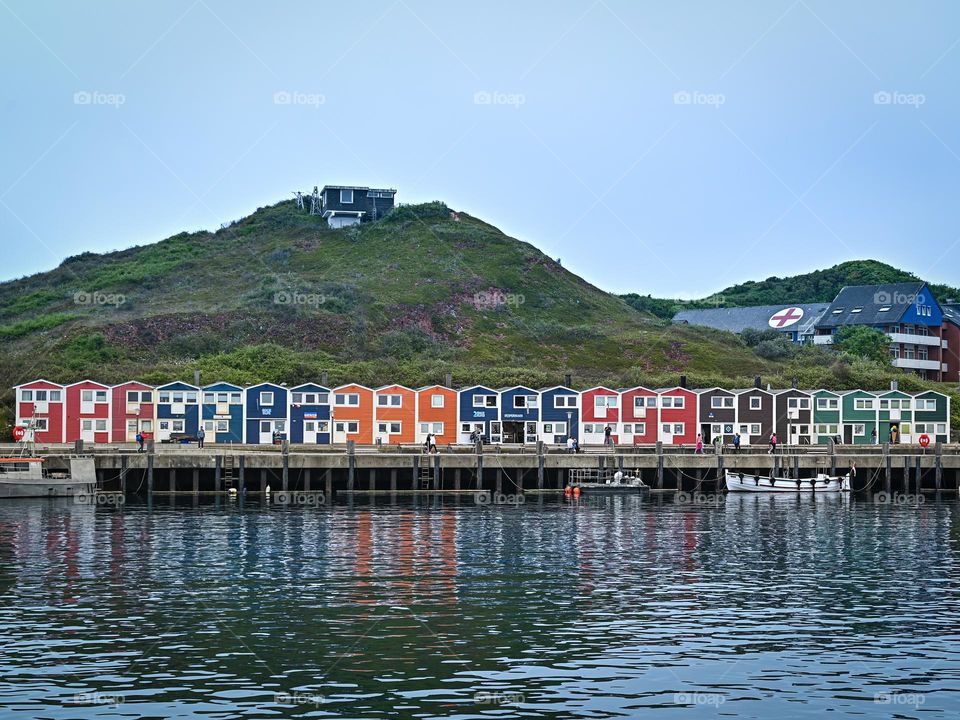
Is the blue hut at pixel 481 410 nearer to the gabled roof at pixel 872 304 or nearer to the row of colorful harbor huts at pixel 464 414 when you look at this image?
the row of colorful harbor huts at pixel 464 414

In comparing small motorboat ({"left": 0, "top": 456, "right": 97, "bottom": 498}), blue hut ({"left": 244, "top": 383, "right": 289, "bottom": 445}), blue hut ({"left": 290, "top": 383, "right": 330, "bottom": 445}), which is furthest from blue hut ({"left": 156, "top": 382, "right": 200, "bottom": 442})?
small motorboat ({"left": 0, "top": 456, "right": 97, "bottom": 498})

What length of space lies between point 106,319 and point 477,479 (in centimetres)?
8142

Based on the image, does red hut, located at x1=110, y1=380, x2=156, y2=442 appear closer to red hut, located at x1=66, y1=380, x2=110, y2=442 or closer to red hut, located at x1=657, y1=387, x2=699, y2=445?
red hut, located at x1=66, y1=380, x2=110, y2=442

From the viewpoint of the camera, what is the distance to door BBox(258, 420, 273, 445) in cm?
9825

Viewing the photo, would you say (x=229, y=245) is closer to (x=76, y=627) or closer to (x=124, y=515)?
(x=124, y=515)

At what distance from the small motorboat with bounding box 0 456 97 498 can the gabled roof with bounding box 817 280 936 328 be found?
332ft

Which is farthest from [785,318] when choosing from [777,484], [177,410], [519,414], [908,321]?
[177,410]

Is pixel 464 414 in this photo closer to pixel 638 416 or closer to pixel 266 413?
pixel 638 416

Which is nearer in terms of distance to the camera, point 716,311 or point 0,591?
point 0,591

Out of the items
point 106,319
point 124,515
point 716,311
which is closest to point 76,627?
point 124,515

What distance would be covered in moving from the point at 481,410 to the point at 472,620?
226 feet

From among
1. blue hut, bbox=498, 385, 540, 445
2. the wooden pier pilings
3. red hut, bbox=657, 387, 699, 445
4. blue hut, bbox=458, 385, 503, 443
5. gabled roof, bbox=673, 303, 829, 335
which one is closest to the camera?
the wooden pier pilings

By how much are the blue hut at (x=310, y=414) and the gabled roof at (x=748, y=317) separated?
7847 cm

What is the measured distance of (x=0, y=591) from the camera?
37.3 meters
